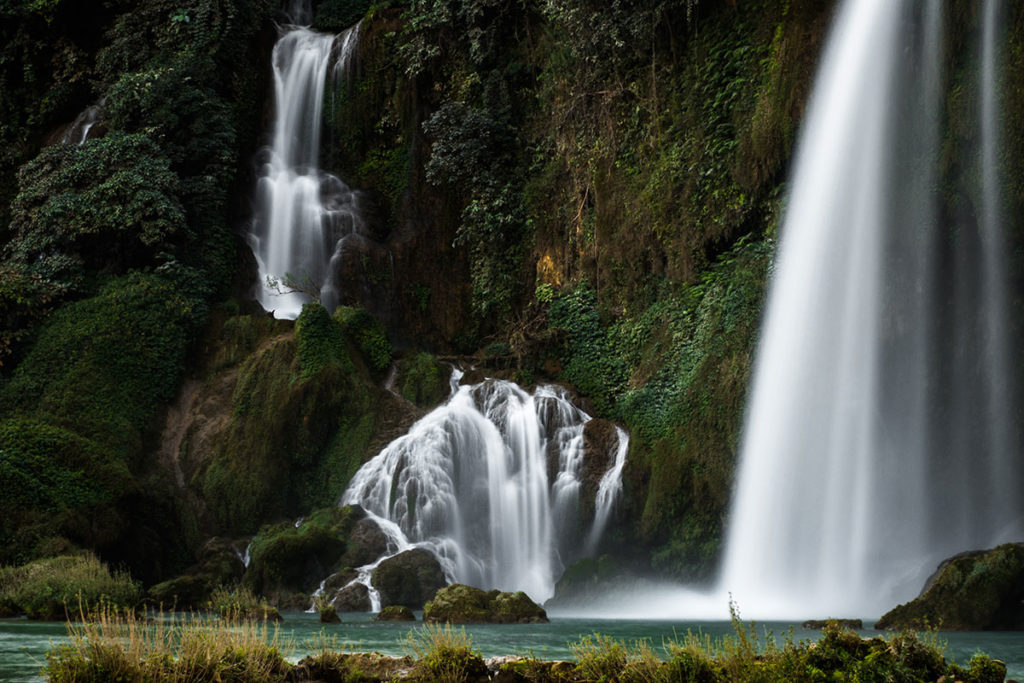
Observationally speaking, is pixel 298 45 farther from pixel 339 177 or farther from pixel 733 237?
pixel 733 237

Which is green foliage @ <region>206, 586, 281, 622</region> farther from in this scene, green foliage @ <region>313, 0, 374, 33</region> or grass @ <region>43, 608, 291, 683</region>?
green foliage @ <region>313, 0, 374, 33</region>

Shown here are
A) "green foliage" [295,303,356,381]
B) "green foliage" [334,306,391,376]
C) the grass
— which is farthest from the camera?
"green foliage" [334,306,391,376]

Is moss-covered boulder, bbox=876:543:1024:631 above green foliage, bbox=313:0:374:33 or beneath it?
beneath

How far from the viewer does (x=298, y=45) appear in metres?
35.4

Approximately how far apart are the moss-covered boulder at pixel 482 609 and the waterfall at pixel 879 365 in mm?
4489

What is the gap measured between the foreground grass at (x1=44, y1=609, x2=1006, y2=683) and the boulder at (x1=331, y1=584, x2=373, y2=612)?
10001 mm

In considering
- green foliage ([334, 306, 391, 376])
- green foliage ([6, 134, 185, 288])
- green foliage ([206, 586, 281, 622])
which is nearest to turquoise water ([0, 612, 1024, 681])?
green foliage ([206, 586, 281, 622])

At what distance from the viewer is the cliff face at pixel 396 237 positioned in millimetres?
20797

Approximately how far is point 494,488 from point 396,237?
480 inches

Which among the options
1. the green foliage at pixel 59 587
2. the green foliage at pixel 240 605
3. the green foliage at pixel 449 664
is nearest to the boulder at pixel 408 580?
the green foliage at pixel 240 605

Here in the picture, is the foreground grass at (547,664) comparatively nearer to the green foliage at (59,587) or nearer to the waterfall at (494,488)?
the green foliage at (59,587)

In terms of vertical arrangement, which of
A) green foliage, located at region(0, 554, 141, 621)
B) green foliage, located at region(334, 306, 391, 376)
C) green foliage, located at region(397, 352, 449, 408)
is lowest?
green foliage, located at region(0, 554, 141, 621)

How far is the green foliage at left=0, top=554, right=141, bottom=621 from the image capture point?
1564cm

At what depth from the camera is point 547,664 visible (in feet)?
25.5
